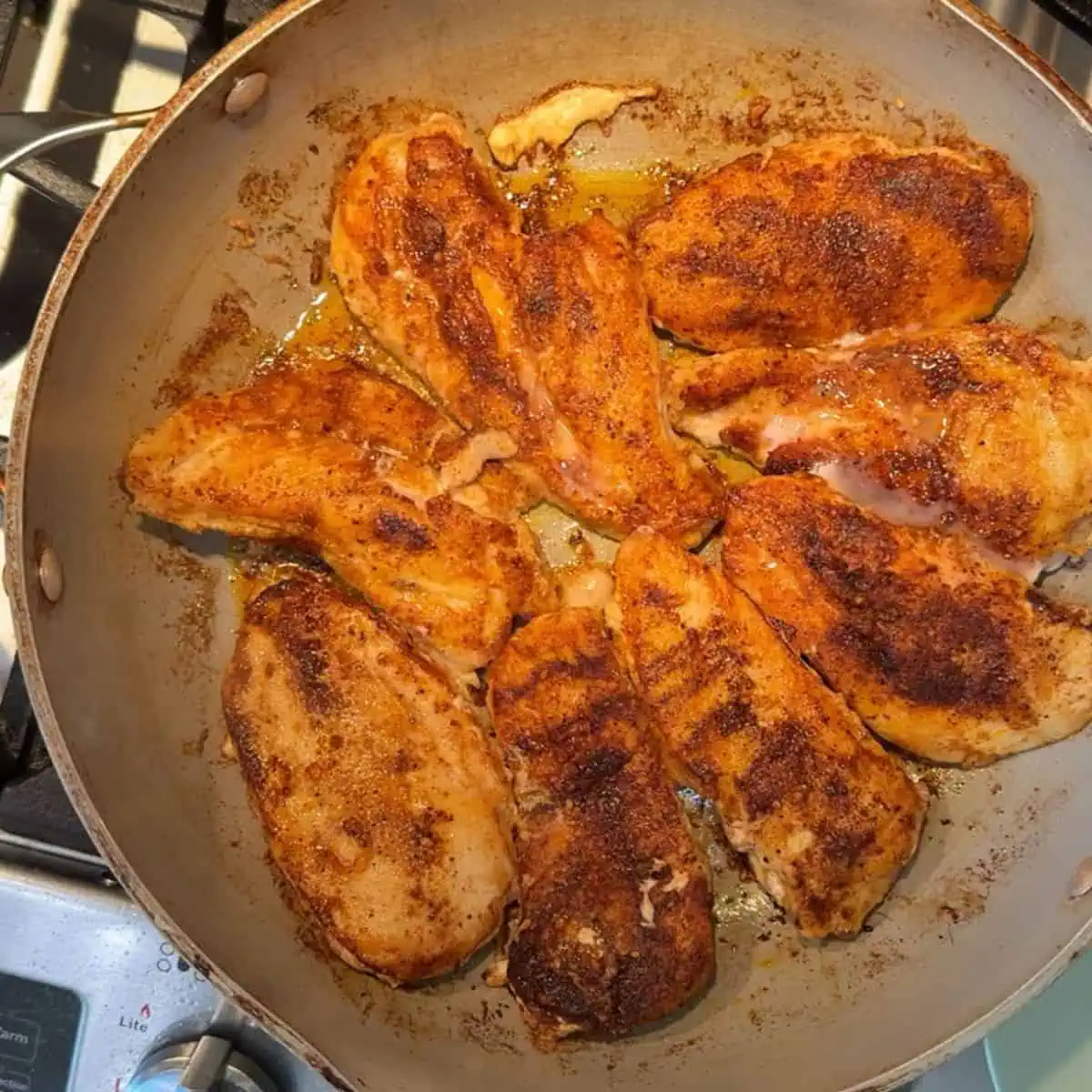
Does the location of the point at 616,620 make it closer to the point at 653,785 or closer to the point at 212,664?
the point at 653,785

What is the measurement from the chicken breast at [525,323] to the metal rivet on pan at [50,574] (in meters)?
0.59

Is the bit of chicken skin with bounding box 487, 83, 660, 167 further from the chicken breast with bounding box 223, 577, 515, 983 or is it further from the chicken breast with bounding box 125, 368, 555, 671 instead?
the chicken breast with bounding box 223, 577, 515, 983

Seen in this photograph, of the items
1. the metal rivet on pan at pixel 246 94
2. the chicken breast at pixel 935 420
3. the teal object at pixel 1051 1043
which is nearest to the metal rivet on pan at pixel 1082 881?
the teal object at pixel 1051 1043

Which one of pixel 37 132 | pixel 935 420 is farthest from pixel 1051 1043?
pixel 37 132

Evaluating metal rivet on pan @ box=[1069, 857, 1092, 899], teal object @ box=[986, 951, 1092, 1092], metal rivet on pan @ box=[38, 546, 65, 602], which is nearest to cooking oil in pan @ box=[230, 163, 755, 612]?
metal rivet on pan @ box=[38, 546, 65, 602]

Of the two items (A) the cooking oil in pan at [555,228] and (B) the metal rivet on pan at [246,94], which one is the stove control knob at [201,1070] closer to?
(A) the cooking oil in pan at [555,228]

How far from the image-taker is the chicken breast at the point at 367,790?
1.43 m

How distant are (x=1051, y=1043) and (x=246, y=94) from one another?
183cm

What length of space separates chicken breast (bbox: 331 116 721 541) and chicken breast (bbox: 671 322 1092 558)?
112 mm

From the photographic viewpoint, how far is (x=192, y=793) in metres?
1.57

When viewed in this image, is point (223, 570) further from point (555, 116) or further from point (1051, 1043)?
point (1051, 1043)

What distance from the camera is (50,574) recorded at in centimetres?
143

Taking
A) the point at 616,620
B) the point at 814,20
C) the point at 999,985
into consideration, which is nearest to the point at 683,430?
the point at 616,620

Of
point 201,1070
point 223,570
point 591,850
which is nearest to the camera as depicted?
point 201,1070
